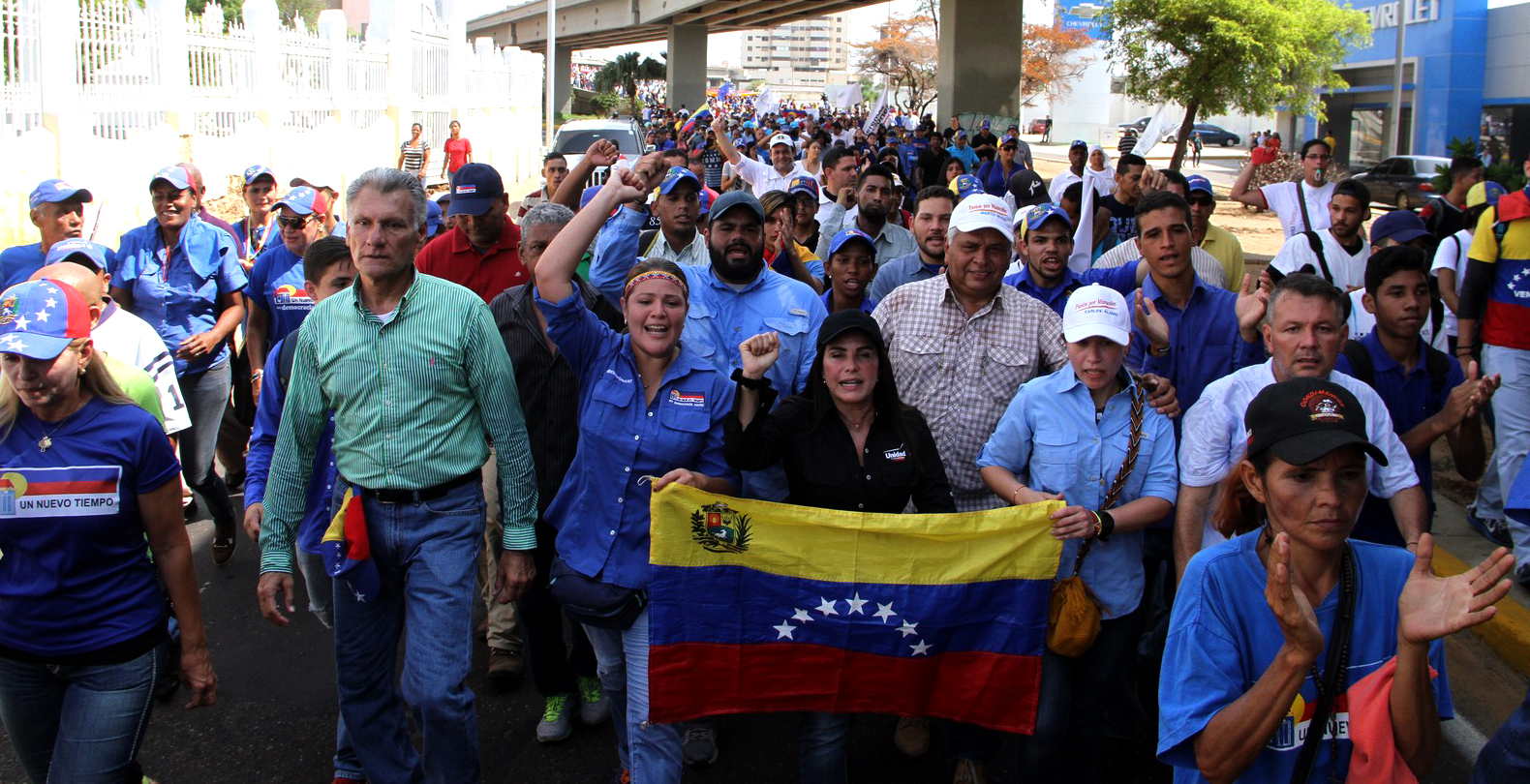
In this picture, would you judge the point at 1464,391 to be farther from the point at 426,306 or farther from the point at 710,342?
the point at 426,306

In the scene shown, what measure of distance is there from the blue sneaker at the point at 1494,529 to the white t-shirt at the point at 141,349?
686cm

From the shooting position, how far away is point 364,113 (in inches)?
1052

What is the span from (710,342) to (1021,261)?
2.08 meters

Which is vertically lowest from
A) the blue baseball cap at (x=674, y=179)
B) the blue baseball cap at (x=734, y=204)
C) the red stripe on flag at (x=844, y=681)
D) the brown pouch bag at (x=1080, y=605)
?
the red stripe on flag at (x=844, y=681)

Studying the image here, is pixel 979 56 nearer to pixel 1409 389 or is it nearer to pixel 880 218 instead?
pixel 880 218

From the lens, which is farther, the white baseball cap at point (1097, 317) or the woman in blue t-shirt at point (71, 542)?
the white baseball cap at point (1097, 317)

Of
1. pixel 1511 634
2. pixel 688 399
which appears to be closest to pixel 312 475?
pixel 688 399

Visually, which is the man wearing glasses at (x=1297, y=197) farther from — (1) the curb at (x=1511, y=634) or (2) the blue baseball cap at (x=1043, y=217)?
(1) the curb at (x=1511, y=634)

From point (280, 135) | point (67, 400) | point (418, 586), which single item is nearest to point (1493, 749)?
point (418, 586)

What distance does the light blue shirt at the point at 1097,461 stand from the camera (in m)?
3.95

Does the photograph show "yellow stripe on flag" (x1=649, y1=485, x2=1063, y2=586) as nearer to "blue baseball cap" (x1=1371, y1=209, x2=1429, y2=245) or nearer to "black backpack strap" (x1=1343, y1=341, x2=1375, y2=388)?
"black backpack strap" (x1=1343, y1=341, x2=1375, y2=388)

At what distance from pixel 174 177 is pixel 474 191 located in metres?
2.16

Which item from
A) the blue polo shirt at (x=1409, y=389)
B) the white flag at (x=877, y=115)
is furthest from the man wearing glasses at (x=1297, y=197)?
the white flag at (x=877, y=115)

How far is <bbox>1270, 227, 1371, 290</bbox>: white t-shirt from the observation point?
684cm
